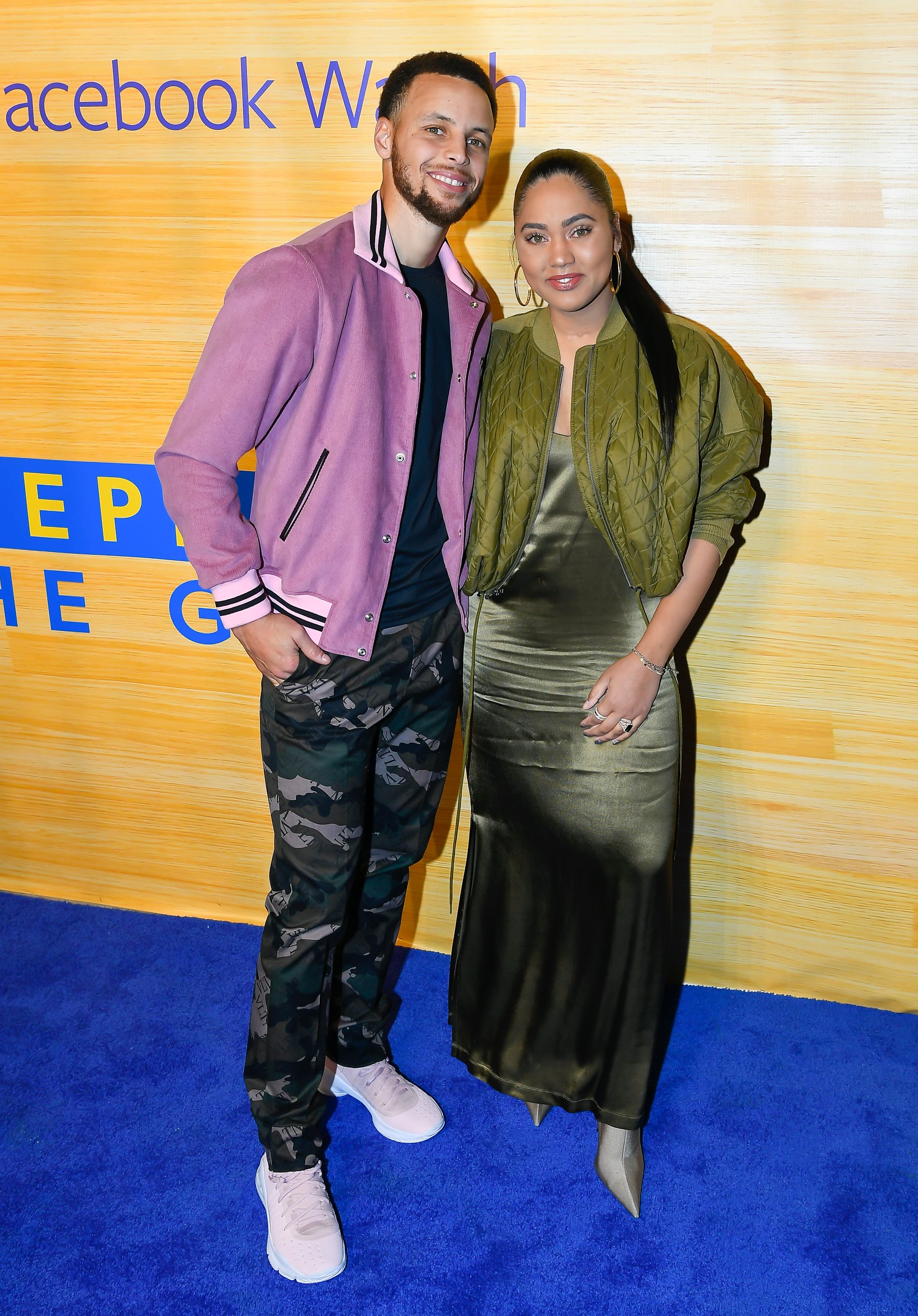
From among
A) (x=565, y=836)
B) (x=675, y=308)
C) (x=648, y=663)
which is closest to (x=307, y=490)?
(x=648, y=663)

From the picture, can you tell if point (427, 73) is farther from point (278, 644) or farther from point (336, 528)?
point (278, 644)

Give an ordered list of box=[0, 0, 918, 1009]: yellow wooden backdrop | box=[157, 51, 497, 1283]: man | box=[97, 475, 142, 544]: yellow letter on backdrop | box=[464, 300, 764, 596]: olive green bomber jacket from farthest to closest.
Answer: box=[97, 475, 142, 544]: yellow letter on backdrop → box=[0, 0, 918, 1009]: yellow wooden backdrop → box=[464, 300, 764, 596]: olive green bomber jacket → box=[157, 51, 497, 1283]: man

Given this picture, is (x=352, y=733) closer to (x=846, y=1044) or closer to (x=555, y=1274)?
(x=555, y=1274)

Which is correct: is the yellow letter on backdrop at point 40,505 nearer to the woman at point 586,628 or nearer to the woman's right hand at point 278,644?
the woman's right hand at point 278,644

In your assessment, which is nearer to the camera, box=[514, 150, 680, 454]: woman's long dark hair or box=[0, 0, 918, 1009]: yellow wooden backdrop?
box=[514, 150, 680, 454]: woman's long dark hair

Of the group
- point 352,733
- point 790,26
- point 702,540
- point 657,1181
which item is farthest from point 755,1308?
point 790,26

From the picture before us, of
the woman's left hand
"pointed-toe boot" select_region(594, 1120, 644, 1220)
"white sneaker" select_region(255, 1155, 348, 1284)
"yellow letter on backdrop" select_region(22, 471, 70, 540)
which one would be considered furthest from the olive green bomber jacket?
"yellow letter on backdrop" select_region(22, 471, 70, 540)

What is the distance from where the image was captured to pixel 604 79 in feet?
6.49

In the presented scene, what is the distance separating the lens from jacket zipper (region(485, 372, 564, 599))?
1.71 m

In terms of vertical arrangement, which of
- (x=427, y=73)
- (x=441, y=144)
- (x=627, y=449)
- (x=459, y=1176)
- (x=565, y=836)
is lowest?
(x=459, y=1176)

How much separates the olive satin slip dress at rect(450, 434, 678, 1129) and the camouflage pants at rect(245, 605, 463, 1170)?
0.35 ft

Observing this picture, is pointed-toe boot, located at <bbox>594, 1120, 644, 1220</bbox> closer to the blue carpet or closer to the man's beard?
the blue carpet

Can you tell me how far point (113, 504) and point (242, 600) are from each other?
1010mm

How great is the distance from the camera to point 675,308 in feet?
6.82
